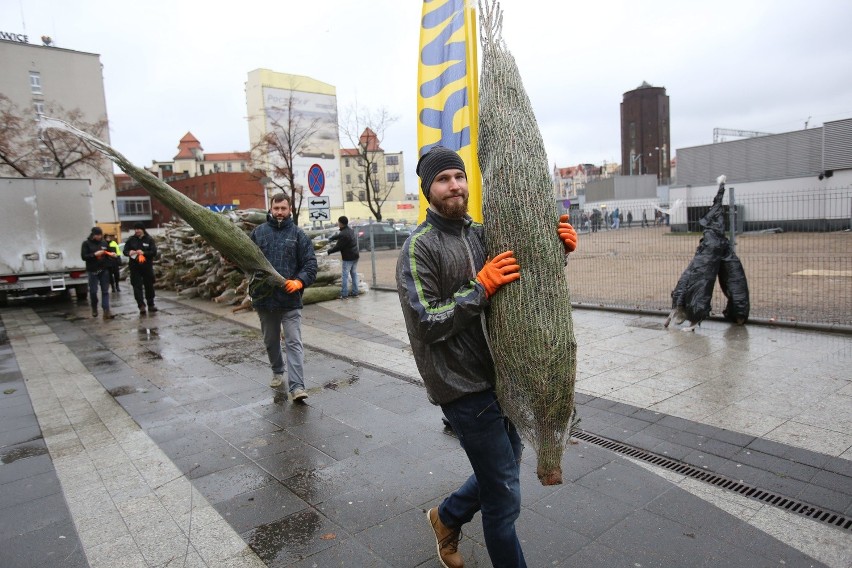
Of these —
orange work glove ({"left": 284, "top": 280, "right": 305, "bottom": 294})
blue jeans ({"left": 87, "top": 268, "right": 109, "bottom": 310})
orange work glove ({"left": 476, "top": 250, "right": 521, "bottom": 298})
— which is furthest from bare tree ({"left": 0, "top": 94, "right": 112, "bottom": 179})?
orange work glove ({"left": 476, "top": 250, "right": 521, "bottom": 298})

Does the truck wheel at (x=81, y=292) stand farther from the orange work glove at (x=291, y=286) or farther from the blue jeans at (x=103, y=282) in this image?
the orange work glove at (x=291, y=286)

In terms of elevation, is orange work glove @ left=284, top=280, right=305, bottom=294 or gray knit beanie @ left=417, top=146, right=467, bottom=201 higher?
gray knit beanie @ left=417, top=146, right=467, bottom=201

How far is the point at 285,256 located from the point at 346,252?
23.8 ft

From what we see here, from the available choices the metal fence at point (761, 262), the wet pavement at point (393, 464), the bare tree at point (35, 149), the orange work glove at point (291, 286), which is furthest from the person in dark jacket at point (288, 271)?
the bare tree at point (35, 149)

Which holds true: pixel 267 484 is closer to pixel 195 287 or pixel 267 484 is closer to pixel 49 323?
pixel 49 323

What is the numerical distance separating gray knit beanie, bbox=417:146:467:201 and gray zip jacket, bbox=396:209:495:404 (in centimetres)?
16

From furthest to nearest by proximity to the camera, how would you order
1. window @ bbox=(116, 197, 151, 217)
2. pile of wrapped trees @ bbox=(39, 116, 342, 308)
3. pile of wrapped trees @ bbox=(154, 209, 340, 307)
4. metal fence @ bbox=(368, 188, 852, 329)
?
1. window @ bbox=(116, 197, 151, 217)
2. pile of wrapped trees @ bbox=(154, 209, 340, 307)
3. metal fence @ bbox=(368, 188, 852, 329)
4. pile of wrapped trees @ bbox=(39, 116, 342, 308)

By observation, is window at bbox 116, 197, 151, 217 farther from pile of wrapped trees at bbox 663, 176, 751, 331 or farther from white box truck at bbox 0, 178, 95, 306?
pile of wrapped trees at bbox 663, 176, 751, 331

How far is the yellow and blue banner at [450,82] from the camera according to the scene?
4.70 m

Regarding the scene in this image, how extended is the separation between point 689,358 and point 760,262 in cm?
974

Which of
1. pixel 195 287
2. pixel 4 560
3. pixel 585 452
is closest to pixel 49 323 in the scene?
pixel 195 287

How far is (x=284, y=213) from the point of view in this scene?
212 inches

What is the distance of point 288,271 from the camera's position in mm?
5461

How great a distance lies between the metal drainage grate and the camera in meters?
3.03
